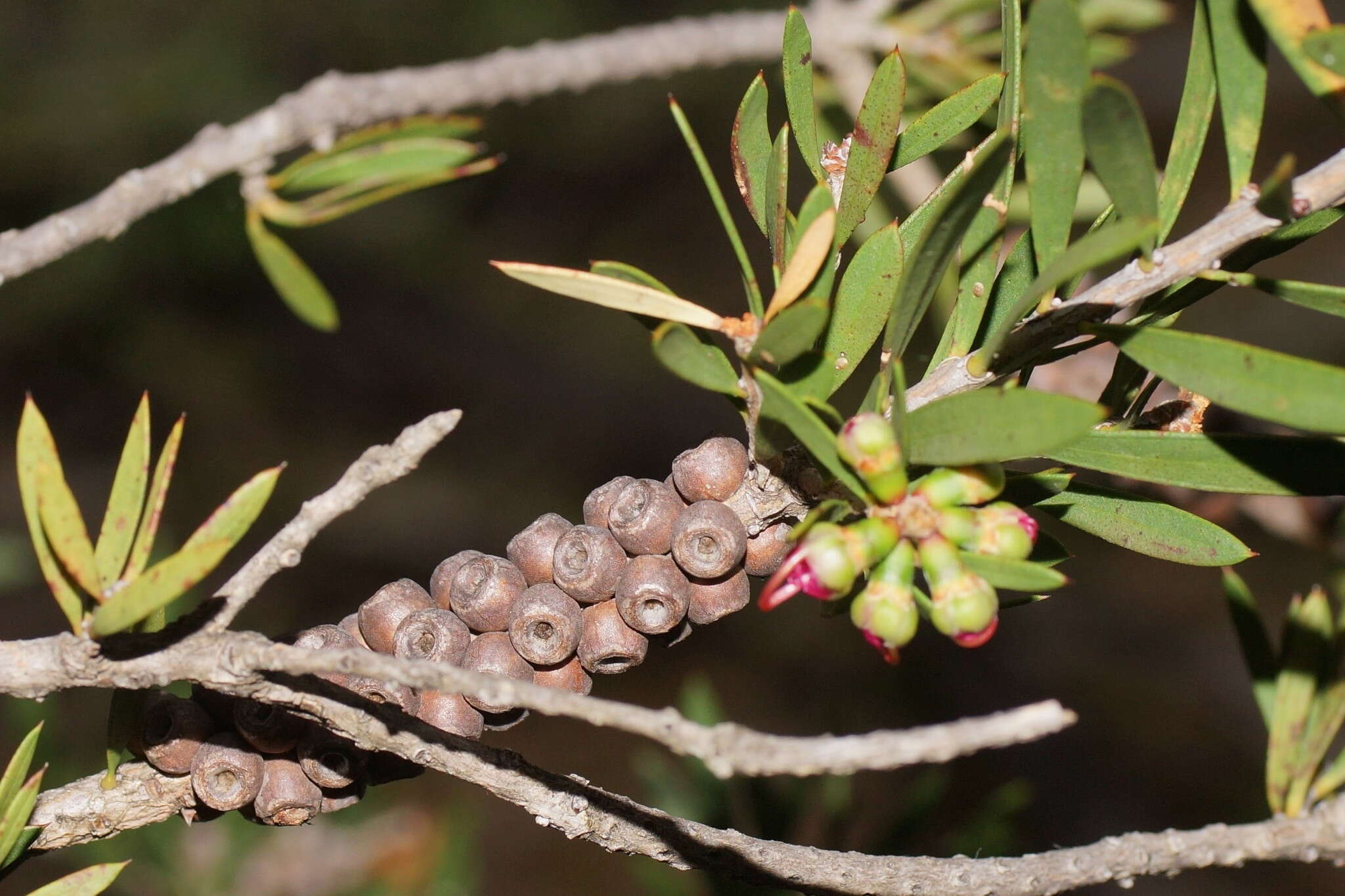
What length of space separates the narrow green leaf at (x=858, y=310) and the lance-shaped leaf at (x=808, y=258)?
4 centimetres

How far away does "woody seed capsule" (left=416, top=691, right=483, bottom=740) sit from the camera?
0.77 metres

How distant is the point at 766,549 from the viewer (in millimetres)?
796

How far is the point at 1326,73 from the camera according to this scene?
0.58 metres

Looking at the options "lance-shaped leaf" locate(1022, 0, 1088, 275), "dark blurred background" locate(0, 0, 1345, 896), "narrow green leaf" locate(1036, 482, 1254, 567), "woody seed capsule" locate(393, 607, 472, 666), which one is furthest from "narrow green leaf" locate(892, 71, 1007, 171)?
"dark blurred background" locate(0, 0, 1345, 896)

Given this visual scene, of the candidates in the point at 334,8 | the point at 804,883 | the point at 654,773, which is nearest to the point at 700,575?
the point at 804,883

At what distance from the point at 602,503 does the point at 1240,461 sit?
1.45 feet

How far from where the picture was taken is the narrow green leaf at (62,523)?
0.58m

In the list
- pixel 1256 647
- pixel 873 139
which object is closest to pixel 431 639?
pixel 873 139

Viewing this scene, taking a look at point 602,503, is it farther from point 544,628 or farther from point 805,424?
point 805,424

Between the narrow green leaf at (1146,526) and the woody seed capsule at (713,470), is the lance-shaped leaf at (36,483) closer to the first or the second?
the woody seed capsule at (713,470)

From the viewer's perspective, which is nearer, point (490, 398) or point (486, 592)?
point (486, 592)

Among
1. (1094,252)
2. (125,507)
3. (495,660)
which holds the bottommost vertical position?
(495,660)

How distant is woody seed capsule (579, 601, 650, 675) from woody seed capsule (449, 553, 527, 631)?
6 centimetres

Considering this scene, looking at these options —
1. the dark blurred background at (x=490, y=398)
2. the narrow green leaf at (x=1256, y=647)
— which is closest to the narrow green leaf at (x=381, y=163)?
the narrow green leaf at (x=1256, y=647)
